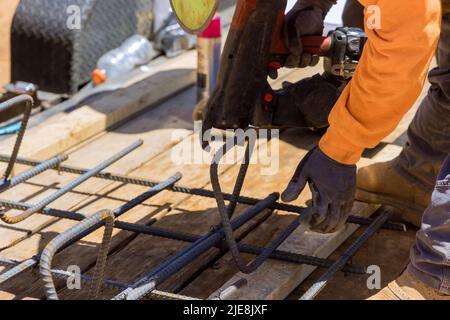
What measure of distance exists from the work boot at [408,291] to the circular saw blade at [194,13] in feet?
2.88

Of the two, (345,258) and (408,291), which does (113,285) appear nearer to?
(345,258)

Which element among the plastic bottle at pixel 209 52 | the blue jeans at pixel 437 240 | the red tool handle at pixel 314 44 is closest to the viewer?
the blue jeans at pixel 437 240

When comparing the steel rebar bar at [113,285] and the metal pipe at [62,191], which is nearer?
the steel rebar bar at [113,285]

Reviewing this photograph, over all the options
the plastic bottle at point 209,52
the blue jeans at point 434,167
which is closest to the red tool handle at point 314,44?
the blue jeans at point 434,167

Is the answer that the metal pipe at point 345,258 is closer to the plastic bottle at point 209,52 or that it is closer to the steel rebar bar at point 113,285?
the steel rebar bar at point 113,285

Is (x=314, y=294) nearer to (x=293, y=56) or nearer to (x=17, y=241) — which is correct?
(x=293, y=56)

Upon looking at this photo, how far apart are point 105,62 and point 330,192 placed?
2.61 m

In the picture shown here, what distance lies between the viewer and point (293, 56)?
3.04 m

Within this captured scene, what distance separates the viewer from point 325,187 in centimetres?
266

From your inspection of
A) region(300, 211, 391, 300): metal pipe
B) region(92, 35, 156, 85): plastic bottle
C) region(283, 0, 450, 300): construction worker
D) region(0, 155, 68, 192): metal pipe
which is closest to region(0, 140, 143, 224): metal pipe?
region(0, 155, 68, 192): metal pipe

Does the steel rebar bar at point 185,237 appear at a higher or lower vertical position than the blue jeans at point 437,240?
lower

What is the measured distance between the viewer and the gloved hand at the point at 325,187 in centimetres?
264
